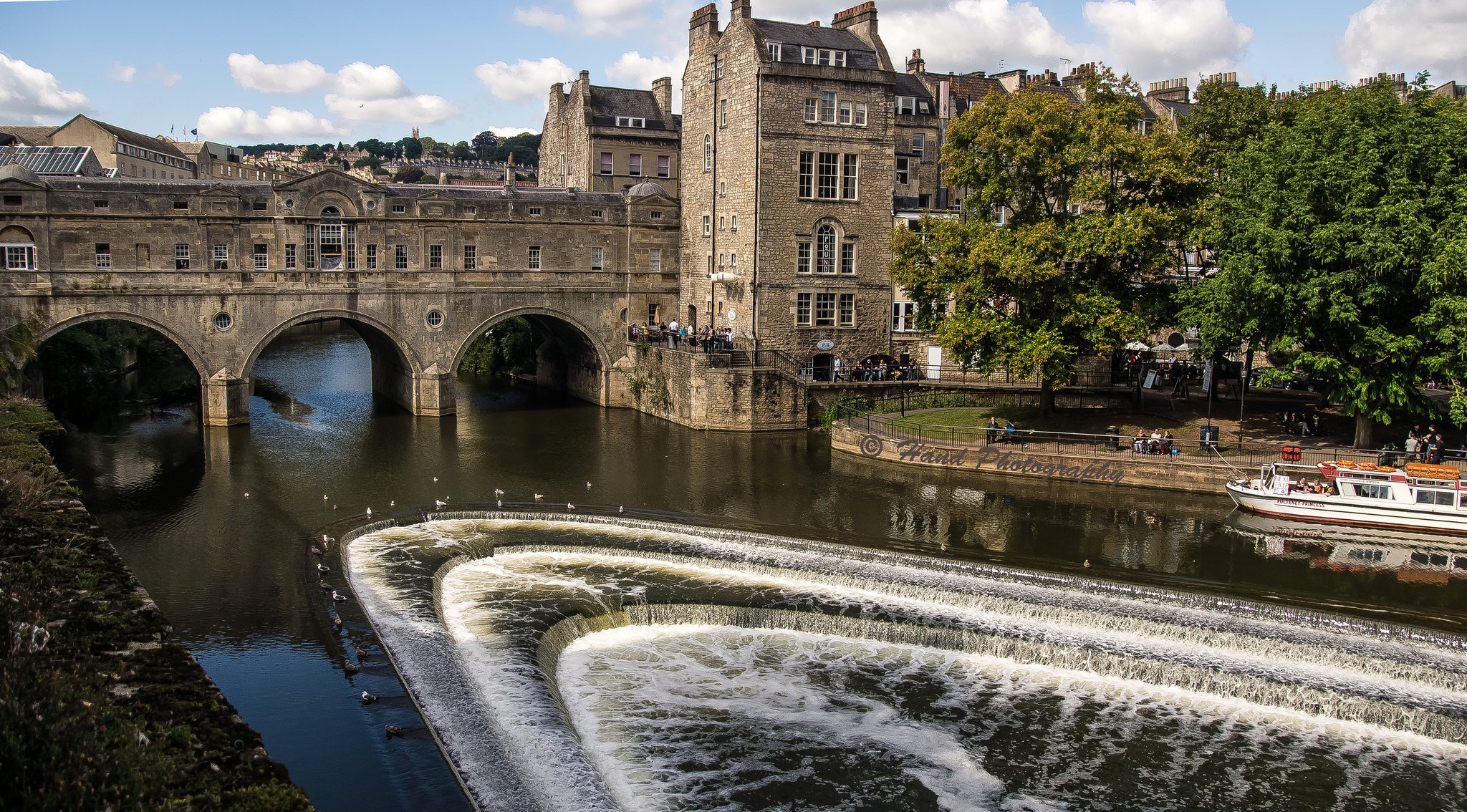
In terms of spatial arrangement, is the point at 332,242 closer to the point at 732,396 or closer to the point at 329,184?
the point at 329,184

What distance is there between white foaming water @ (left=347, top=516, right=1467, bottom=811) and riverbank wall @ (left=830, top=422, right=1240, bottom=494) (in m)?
10.9

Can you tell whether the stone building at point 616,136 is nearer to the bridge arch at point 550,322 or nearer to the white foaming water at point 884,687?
the bridge arch at point 550,322

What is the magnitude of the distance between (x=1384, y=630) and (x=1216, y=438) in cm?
1407

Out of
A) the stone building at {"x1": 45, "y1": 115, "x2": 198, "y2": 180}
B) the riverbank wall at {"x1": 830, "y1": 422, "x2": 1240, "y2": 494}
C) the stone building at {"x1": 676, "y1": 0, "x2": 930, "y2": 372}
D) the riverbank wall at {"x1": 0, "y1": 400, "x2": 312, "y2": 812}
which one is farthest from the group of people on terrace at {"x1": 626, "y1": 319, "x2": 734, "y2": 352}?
the stone building at {"x1": 45, "y1": 115, "x2": 198, "y2": 180}

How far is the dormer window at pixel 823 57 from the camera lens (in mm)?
48469

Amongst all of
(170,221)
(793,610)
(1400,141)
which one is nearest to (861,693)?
(793,610)

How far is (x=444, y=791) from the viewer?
1551 cm

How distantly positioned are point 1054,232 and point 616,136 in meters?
28.1

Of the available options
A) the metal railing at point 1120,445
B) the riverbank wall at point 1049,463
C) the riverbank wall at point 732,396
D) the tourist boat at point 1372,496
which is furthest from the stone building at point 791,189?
the tourist boat at point 1372,496

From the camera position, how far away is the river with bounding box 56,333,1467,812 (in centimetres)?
1853

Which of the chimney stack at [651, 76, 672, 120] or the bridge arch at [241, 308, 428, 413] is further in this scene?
the chimney stack at [651, 76, 672, 120]

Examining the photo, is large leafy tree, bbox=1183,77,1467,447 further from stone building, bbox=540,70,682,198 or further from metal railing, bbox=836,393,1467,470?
stone building, bbox=540,70,682,198

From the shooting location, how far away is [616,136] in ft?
193

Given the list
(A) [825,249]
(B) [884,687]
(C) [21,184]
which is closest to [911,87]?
(A) [825,249]
